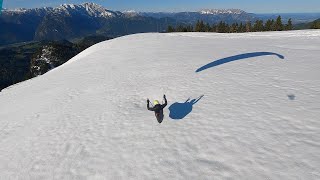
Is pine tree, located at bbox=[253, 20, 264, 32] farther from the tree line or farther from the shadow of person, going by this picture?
the shadow of person

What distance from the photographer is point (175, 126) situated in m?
14.3

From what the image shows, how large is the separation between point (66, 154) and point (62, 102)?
8.56 m

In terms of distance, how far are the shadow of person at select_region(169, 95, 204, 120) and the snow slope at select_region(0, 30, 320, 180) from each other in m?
0.06

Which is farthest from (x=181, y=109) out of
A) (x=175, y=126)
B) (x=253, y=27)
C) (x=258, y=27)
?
(x=253, y=27)

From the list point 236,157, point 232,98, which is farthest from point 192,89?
point 236,157

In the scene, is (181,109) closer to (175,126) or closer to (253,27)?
(175,126)

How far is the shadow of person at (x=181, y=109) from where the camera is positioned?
15641 mm

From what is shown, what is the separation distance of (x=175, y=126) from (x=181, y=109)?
2.35 metres

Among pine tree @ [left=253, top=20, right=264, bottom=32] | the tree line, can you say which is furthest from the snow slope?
pine tree @ [left=253, top=20, right=264, bottom=32]

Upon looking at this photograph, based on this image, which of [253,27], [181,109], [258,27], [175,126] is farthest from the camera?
[253,27]

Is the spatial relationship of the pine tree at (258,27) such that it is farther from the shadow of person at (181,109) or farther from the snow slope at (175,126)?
the shadow of person at (181,109)

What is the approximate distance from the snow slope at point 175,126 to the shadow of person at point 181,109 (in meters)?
0.06

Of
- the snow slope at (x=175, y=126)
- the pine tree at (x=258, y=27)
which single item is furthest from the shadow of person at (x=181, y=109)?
the pine tree at (x=258, y=27)

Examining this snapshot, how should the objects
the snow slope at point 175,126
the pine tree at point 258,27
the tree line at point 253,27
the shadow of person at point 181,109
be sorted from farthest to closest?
the pine tree at point 258,27 < the tree line at point 253,27 < the shadow of person at point 181,109 < the snow slope at point 175,126
